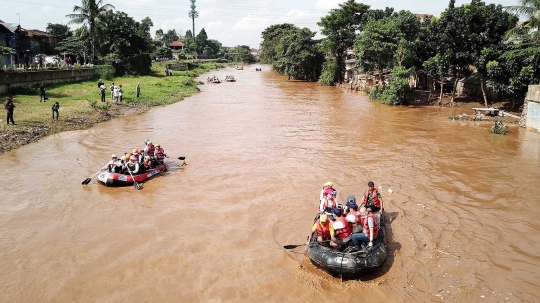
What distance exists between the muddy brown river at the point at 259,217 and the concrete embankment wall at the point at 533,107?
7.56 feet

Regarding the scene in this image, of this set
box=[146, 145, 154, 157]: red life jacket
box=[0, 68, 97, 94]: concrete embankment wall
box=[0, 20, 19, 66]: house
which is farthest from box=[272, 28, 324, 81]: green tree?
box=[146, 145, 154, 157]: red life jacket

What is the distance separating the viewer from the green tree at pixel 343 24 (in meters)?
48.7

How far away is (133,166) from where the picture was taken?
1555cm

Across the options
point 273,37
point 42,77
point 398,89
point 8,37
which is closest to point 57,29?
point 8,37

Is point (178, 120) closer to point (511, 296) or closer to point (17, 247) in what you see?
point (17, 247)

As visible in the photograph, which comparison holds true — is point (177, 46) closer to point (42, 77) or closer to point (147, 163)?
point (42, 77)

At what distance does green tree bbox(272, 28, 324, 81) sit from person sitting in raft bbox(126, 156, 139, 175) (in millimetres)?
45592

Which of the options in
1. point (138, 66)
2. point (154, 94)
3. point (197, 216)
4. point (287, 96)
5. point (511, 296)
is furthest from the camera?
point (138, 66)

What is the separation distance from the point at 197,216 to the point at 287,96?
1289 inches

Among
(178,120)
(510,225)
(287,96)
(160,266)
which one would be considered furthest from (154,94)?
(510,225)

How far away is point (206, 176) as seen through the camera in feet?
54.0

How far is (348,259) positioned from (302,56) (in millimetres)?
51792

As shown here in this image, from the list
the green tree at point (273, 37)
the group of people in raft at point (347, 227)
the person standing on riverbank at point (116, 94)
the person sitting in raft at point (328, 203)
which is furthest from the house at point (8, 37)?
the green tree at point (273, 37)

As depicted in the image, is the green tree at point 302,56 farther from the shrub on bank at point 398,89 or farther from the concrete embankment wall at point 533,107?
the concrete embankment wall at point 533,107
